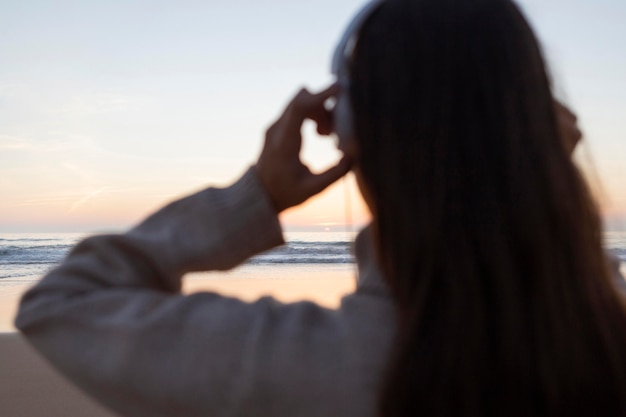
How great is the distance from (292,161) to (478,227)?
10.0 inches

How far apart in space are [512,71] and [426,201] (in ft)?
0.62

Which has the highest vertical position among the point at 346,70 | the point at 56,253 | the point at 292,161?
the point at 346,70

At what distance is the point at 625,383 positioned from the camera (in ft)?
2.61

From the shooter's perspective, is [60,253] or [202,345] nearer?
[202,345]

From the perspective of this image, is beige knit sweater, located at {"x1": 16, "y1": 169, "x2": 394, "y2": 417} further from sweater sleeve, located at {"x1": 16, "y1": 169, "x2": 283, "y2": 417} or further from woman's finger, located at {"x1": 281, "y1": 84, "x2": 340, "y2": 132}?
woman's finger, located at {"x1": 281, "y1": 84, "x2": 340, "y2": 132}

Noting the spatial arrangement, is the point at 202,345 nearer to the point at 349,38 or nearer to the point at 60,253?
A: the point at 349,38

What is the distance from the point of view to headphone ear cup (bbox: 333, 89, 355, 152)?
840 mm

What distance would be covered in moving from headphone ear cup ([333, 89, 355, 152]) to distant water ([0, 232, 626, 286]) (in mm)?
9128

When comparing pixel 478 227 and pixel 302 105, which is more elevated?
pixel 302 105

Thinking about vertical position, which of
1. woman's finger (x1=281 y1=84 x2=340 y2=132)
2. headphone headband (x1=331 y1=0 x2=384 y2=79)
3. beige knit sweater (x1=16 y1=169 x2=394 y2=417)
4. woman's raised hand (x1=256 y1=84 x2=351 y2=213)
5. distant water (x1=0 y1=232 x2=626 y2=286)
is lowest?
distant water (x1=0 y1=232 x2=626 y2=286)

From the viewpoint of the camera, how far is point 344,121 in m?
0.86

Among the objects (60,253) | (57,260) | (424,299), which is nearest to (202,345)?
(424,299)

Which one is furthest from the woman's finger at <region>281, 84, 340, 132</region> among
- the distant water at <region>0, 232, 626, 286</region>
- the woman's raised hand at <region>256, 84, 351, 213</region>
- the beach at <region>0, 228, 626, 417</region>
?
the distant water at <region>0, 232, 626, 286</region>

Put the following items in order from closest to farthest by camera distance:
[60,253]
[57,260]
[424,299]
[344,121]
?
[424,299] → [344,121] → [57,260] → [60,253]
